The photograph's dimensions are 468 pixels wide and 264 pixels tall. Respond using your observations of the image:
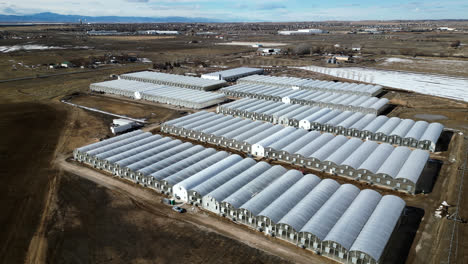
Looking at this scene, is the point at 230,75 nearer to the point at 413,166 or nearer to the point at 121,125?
the point at 121,125

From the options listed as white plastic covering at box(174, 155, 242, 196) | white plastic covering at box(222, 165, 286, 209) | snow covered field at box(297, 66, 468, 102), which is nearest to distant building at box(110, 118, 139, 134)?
white plastic covering at box(174, 155, 242, 196)

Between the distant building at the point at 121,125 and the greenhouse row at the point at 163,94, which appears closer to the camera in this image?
the distant building at the point at 121,125

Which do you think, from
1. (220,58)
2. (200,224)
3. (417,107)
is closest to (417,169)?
(200,224)

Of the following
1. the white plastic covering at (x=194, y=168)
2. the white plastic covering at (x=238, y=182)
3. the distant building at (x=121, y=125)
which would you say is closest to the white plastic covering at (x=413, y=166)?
the white plastic covering at (x=238, y=182)

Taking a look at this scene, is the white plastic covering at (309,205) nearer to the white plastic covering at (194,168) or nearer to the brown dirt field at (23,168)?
the white plastic covering at (194,168)

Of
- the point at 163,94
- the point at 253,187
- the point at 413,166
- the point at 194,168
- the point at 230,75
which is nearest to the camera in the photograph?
the point at 253,187

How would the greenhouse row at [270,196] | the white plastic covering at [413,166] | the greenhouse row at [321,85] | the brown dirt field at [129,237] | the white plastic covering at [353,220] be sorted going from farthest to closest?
the greenhouse row at [321,85] < the white plastic covering at [413,166] < the brown dirt field at [129,237] < the greenhouse row at [270,196] < the white plastic covering at [353,220]

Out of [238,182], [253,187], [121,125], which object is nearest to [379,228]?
[253,187]
